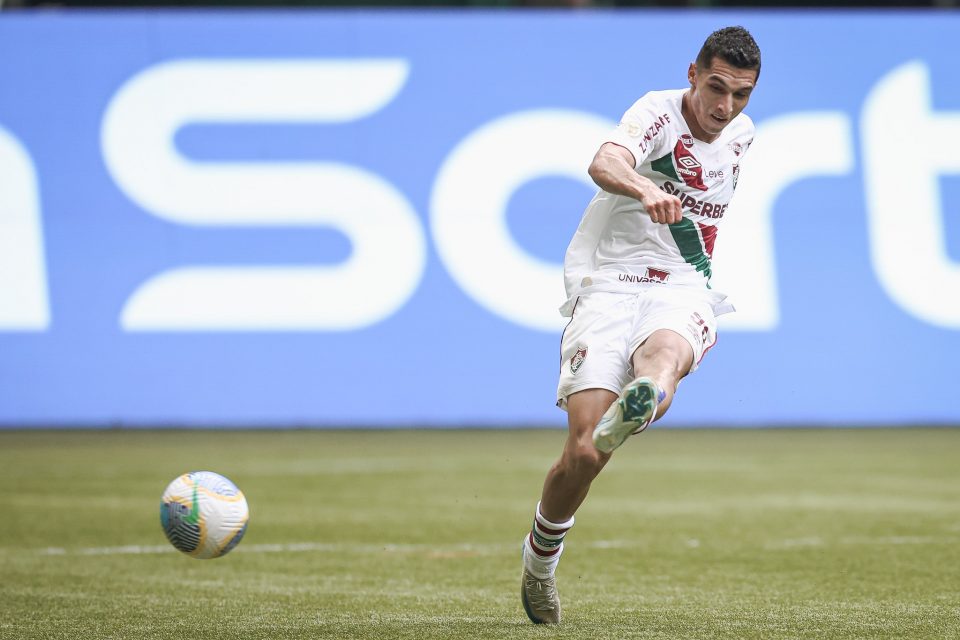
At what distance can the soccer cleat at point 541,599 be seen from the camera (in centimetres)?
622

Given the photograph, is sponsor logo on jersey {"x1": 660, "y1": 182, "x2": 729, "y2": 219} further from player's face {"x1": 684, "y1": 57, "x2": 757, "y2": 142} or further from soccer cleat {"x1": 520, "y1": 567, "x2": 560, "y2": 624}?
soccer cleat {"x1": 520, "y1": 567, "x2": 560, "y2": 624}

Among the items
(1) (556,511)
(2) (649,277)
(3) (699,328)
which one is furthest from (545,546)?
(2) (649,277)

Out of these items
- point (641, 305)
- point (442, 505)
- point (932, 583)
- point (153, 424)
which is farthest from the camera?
point (153, 424)

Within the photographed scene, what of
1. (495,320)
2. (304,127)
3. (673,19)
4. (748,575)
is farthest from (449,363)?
(748,575)

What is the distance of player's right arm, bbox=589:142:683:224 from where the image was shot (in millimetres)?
5652

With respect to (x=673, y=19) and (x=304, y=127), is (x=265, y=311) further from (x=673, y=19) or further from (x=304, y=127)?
(x=673, y=19)

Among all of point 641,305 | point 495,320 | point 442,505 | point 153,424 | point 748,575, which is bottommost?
point 153,424

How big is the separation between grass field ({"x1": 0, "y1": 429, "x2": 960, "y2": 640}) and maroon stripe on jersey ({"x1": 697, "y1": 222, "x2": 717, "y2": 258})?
1.63 m

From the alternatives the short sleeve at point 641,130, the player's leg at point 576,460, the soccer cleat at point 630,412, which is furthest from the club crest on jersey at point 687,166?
the soccer cleat at point 630,412

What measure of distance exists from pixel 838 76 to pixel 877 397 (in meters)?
3.65

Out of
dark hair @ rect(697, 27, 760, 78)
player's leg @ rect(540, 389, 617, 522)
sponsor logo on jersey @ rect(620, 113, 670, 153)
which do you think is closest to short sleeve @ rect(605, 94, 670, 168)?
sponsor logo on jersey @ rect(620, 113, 670, 153)

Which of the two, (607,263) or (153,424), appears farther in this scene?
(153,424)

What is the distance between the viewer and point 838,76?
54.4ft

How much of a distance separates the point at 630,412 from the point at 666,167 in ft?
4.57
